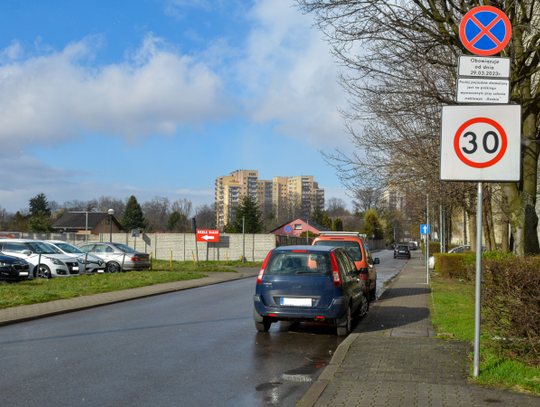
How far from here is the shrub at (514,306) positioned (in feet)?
19.1

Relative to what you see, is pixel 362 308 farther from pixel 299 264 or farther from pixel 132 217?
pixel 132 217

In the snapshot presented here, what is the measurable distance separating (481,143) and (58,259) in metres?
18.0

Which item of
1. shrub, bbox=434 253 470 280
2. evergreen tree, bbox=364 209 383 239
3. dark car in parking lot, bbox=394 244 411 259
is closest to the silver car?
shrub, bbox=434 253 470 280

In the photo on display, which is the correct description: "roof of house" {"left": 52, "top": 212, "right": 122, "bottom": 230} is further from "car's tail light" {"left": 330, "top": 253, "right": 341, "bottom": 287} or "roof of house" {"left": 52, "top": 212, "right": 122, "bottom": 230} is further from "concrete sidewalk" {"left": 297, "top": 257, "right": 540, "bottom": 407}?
"concrete sidewalk" {"left": 297, "top": 257, "right": 540, "bottom": 407}

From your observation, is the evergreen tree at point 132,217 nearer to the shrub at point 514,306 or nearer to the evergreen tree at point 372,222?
the evergreen tree at point 372,222

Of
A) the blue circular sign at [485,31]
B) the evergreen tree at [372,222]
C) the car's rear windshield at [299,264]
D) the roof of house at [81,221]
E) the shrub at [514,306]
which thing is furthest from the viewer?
the evergreen tree at [372,222]

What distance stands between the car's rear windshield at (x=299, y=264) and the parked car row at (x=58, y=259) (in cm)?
1182

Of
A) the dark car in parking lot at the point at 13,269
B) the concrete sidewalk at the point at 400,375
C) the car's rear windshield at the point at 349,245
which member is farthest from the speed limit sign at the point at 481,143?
the dark car in parking lot at the point at 13,269

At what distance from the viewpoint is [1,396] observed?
526 centimetres

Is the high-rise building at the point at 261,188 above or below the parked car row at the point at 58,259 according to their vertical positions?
above

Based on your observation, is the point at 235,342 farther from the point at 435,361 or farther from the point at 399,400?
the point at 399,400

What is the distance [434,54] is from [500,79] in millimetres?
8549

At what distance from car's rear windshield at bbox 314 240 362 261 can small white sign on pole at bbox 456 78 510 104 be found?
886 centimetres

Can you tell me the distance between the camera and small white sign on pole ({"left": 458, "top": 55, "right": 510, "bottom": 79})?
587 centimetres
